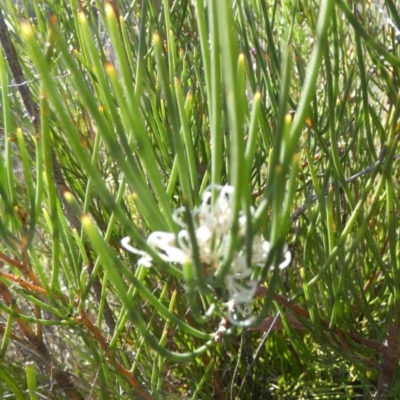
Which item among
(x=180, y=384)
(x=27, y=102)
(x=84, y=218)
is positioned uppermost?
(x=27, y=102)

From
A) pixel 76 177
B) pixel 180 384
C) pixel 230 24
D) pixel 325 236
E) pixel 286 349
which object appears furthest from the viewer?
pixel 180 384

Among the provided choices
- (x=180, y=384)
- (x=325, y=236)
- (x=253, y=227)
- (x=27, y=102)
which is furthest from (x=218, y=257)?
(x=180, y=384)

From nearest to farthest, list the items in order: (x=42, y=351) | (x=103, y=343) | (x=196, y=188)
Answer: (x=196, y=188)
(x=103, y=343)
(x=42, y=351)

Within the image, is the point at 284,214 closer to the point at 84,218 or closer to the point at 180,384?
the point at 84,218

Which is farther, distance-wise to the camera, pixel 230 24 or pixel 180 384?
pixel 180 384

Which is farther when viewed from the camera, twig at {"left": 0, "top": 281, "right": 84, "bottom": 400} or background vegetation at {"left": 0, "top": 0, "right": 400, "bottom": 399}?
twig at {"left": 0, "top": 281, "right": 84, "bottom": 400}

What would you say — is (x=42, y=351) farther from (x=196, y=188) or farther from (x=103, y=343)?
(x=196, y=188)

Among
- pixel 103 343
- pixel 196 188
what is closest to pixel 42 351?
pixel 103 343

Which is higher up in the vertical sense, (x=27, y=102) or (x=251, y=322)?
(x=27, y=102)
